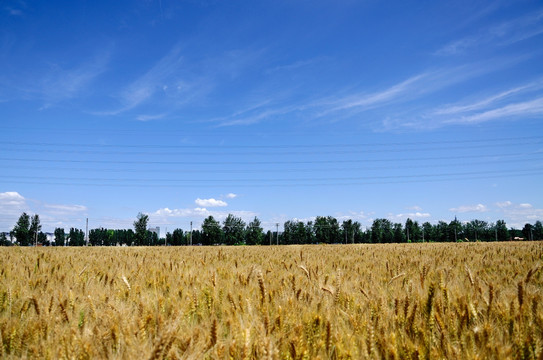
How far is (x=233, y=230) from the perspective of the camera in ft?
347

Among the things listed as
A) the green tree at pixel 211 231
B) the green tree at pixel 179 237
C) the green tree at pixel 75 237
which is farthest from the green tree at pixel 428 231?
the green tree at pixel 75 237

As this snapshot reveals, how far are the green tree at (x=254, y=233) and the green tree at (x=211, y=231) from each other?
8.68 metres

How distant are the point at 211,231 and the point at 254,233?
1340 cm

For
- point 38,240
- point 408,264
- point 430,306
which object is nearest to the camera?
point 430,306

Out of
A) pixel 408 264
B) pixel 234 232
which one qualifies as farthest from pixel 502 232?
pixel 408 264

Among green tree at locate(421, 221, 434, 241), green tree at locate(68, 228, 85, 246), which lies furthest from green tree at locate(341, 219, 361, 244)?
green tree at locate(68, 228, 85, 246)

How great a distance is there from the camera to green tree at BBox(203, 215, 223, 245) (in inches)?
3942

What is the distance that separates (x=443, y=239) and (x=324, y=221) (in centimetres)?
4274

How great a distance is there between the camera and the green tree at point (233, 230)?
10488 centimetres

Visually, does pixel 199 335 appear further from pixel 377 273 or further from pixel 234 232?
pixel 234 232

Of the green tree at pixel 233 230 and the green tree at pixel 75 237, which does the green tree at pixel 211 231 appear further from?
the green tree at pixel 75 237

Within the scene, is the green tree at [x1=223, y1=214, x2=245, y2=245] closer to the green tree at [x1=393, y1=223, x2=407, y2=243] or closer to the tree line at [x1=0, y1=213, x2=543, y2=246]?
the tree line at [x1=0, y1=213, x2=543, y2=246]

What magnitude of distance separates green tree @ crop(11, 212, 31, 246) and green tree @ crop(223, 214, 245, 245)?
54.5 m

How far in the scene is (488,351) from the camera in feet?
5.15
